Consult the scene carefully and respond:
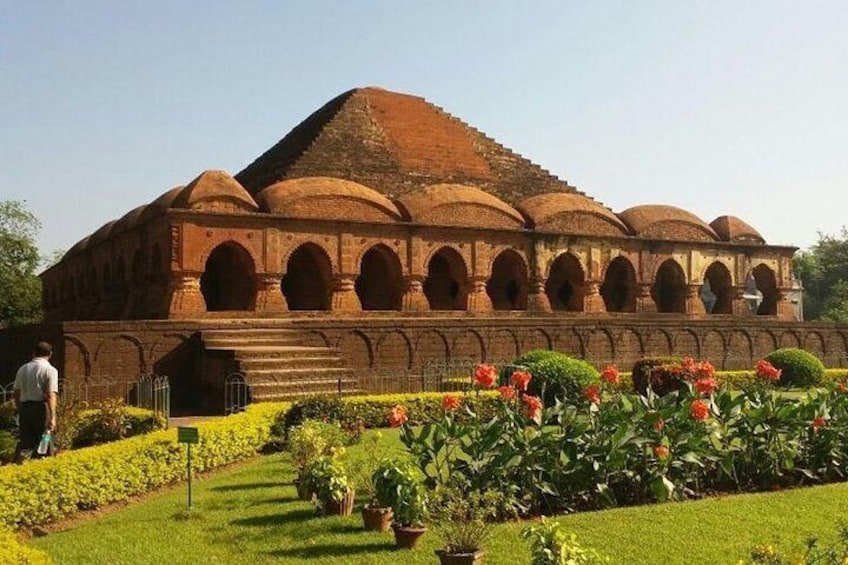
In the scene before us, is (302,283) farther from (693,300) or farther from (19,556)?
(19,556)

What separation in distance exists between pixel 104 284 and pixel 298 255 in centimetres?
728

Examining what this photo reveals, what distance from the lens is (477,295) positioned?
69.7 ft

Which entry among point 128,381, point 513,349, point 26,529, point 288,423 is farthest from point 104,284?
point 26,529

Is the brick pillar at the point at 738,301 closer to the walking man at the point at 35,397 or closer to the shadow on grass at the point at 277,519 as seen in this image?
the shadow on grass at the point at 277,519

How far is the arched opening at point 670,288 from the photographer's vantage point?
2496cm

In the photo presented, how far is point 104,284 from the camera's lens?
79.8ft

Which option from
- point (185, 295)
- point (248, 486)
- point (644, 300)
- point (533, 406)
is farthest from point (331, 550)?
point (644, 300)

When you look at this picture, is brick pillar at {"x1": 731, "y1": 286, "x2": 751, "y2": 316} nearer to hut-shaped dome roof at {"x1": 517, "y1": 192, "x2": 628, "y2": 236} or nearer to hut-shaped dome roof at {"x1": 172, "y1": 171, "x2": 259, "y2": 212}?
hut-shaped dome roof at {"x1": 517, "y1": 192, "x2": 628, "y2": 236}

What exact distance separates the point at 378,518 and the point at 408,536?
20.1 inches

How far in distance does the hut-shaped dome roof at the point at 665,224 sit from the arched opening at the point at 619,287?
3.62 feet

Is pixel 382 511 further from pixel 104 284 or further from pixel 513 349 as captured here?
pixel 104 284

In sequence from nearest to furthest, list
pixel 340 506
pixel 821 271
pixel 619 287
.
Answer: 1. pixel 340 506
2. pixel 619 287
3. pixel 821 271

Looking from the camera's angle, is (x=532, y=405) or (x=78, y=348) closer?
(x=532, y=405)

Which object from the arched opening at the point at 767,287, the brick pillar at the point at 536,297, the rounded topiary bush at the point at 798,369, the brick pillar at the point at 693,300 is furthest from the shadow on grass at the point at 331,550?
the arched opening at the point at 767,287
